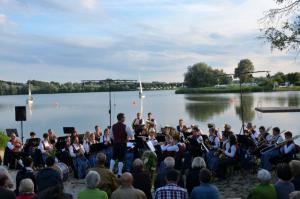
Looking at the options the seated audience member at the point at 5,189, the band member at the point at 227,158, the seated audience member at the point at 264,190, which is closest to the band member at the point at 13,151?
the band member at the point at 227,158

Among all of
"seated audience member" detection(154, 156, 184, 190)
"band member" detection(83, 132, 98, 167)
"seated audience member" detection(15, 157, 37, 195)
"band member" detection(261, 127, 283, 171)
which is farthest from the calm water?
"seated audience member" detection(15, 157, 37, 195)

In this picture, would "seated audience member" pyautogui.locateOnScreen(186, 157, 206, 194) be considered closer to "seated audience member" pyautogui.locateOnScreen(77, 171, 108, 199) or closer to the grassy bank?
"seated audience member" pyautogui.locateOnScreen(77, 171, 108, 199)

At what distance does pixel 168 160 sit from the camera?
20.5 ft

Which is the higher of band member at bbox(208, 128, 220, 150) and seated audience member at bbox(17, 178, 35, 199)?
seated audience member at bbox(17, 178, 35, 199)

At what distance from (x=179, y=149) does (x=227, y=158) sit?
1.17 meters

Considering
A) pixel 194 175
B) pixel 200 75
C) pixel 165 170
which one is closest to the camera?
pixel 165 170

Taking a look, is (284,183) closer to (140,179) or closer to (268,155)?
(140,179)

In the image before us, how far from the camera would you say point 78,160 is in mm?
10891

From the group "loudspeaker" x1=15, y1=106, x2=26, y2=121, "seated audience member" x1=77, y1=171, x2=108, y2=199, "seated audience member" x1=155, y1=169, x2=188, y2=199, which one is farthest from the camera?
"loudspeaker" x1=15, y1=106, x2=26, y2=121

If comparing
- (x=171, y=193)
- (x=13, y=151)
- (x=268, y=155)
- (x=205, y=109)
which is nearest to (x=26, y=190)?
(x=171, y=193)

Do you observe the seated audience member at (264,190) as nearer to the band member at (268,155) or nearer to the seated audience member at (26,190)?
the seated audience member at (26,190)

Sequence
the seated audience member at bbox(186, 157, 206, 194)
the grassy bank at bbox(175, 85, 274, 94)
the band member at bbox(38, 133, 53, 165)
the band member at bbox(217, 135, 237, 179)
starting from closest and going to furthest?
the seated audience member at bbox(186, 157, 206, 194)
the band member at bbox(217, 135, 237, 179)
the band member at bbox(38, 133, 53, 165)
the grassy bank at bbox(175, 85, 274, 94)

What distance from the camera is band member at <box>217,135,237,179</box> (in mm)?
9758

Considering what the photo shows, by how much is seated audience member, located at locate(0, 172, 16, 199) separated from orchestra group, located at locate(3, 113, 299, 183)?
4.70 meters
